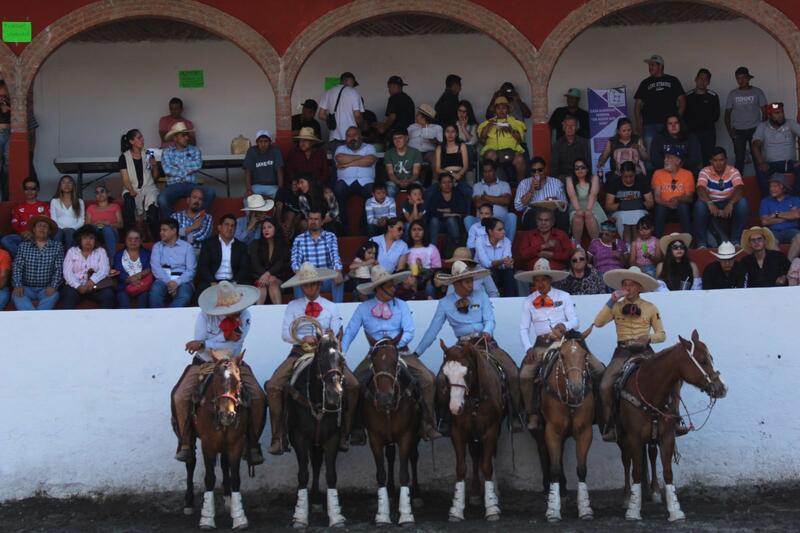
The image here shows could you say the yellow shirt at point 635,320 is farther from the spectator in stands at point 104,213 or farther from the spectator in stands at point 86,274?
the spectator in stands at point 104,213

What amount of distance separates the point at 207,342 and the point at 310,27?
5979 millimetres

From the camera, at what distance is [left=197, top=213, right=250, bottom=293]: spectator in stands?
658 inches

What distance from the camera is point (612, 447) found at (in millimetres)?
14547

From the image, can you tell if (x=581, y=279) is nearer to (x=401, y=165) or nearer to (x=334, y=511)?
(x=401, y=165)

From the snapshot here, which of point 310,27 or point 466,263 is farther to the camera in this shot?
point 310,27

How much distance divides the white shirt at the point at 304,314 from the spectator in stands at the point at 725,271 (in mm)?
4361

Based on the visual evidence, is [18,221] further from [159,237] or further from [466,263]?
[466,263]

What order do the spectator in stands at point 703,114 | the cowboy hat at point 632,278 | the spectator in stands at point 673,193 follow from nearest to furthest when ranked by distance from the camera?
1. the cowboy hat at point 632,278
2. the spectator in stands at point 673,193
3. the spectator in stands at point 703,114

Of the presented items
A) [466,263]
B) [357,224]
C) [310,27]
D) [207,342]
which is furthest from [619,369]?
[310,27]

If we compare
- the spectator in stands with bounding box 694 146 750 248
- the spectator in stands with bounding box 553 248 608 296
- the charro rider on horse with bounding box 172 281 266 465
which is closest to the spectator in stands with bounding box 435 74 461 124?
the spectator in stands with bounding box 694 146 750 248

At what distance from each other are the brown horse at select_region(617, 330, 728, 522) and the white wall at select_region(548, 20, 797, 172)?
25.9 ft

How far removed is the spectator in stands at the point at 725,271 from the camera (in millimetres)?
16328

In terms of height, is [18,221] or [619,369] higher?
[18,221]

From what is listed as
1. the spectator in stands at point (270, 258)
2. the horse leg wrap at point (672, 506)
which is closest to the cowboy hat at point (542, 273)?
the horse leg wrap at point (672, 506)
